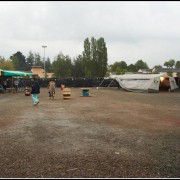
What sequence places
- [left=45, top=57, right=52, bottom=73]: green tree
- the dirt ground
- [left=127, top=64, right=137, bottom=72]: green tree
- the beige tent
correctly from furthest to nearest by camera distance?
[left=45, top=57, right=52, bottom=73]: green tree, [left=127, top=64, right=137, bottom=72]: green tree, the beige tent, the dirt ground

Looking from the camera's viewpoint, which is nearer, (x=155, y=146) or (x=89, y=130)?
(x=155, y=146)

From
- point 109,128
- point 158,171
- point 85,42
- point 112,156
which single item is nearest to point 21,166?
point 112,156

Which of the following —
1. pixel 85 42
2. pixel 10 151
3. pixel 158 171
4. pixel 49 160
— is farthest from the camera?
pixel 85 42

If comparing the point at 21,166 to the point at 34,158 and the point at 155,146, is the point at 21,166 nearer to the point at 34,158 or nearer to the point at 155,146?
the point at 34,158

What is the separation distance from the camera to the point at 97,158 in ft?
20.1

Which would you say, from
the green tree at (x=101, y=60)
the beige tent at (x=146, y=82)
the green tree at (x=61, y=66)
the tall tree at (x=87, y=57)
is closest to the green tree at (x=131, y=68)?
the green tree at (x=101, y=60)

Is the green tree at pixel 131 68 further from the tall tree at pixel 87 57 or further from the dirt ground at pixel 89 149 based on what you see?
the dirt ground at pixel 89 149

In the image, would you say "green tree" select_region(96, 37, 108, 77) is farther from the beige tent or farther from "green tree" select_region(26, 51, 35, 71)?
"green tree" select_region(26, 51, 35, 71)

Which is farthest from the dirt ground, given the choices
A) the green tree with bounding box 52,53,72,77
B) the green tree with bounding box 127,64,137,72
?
the green tree with bounding box 127,64,137,72

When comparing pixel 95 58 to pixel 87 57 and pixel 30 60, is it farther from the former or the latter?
pixel 30 60

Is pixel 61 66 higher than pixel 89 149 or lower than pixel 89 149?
higher

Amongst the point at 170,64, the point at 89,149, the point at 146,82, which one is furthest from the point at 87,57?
the point at 170,64

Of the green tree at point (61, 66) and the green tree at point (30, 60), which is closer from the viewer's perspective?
the green tree at point (61, 66)

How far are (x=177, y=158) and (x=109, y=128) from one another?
3686mm
